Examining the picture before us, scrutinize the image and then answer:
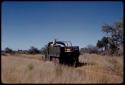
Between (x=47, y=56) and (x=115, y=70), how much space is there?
6101mm

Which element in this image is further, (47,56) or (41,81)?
(47,56)

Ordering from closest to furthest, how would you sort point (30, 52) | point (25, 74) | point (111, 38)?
point (25, 74) → point (111, 38) → point (30, 52)

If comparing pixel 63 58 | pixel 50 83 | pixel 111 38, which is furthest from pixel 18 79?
pixel 111 38

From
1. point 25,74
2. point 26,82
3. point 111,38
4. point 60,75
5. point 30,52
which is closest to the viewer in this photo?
point 26,82

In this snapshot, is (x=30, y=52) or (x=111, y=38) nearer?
(x=111, y=38)

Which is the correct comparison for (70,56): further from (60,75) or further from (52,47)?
(60,75)

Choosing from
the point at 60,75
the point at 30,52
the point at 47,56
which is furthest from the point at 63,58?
the point at 30,52

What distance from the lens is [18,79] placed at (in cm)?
819

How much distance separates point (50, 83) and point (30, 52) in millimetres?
33693

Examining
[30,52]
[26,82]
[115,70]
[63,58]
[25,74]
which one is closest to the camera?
[26,82]

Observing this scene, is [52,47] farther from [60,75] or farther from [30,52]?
[30,52]

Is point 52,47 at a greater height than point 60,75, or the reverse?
point 52,47

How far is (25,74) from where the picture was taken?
9.02 metres

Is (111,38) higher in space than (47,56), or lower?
higher
